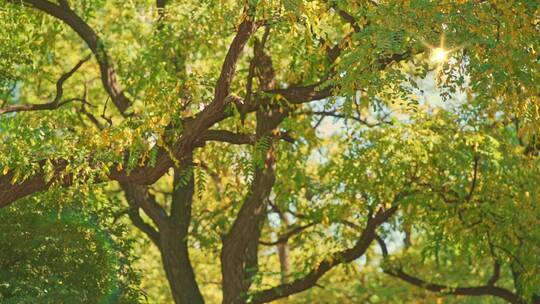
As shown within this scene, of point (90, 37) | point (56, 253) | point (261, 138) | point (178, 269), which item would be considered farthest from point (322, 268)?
point (90, 37)

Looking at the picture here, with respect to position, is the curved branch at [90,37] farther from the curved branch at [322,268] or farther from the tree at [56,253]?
the curved branch at [322,268]

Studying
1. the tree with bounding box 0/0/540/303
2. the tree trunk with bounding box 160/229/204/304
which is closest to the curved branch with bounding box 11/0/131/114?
the tree with bounding box 0/0/540/303

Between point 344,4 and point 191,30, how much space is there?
17.0 ft

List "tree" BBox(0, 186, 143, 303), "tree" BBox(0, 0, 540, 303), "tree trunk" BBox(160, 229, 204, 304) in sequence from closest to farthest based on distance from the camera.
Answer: "tree" BBox(0, 0, 540, 303) → "tree" BBox(0, 186, 143, 303) → "tree trunk" BBox(160, 229, 204, 304)

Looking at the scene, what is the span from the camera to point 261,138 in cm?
1328

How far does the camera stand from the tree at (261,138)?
12109 millimetres

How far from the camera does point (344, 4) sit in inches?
484

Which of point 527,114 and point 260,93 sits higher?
point 260,93

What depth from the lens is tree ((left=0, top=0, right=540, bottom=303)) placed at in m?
12.1

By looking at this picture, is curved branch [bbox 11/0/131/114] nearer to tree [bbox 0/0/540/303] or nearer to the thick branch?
tree [bbox 0/0/540/303]

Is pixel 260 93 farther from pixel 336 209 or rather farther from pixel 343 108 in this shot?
pixel 336 209

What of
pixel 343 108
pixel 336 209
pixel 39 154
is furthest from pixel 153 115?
pixel 336 209

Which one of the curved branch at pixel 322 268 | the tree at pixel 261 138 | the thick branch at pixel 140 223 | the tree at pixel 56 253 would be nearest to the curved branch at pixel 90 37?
the tree at pixel 261 138

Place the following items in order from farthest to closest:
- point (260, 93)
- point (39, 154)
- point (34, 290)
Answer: point (34, 290) < point (260, 93) < point (39, 154)
